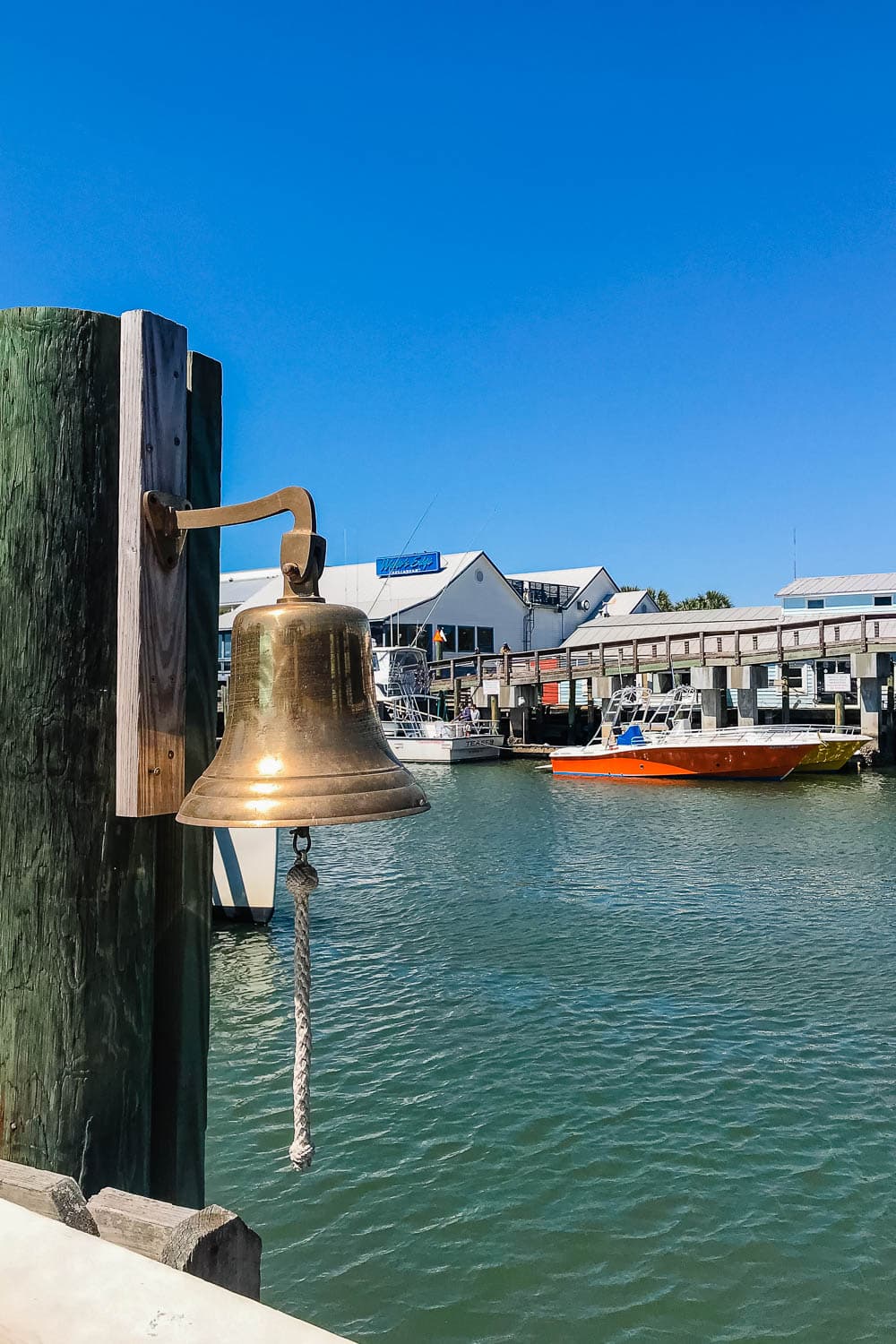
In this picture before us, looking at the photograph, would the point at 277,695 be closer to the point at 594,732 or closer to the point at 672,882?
the point at 672,882

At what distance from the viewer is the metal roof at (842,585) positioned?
5238 centimetres

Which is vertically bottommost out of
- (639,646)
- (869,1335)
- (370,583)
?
(869,1335)

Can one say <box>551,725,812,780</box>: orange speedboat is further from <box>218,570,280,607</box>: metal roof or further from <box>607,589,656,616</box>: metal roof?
<box>218,570,280,607</box>: metal roof

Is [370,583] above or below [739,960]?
above

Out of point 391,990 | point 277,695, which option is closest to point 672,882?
point 391,990

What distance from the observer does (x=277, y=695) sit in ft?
7.94

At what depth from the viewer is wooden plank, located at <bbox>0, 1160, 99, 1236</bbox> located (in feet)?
5.81

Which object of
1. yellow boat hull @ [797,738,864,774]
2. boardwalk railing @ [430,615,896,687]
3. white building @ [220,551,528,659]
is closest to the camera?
yellow boat hull @ [797,738,864,774]

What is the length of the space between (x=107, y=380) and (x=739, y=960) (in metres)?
10.5

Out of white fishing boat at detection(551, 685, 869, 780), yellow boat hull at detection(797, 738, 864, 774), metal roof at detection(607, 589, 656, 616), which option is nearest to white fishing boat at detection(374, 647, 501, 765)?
white fishing boat at detection(551, 685, 869, 780)

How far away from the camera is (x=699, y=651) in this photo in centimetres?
3588

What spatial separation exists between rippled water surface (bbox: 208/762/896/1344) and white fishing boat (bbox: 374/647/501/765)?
22.1 metres

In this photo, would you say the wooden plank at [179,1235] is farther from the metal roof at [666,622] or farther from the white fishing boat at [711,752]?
the metal roof at [666,622]

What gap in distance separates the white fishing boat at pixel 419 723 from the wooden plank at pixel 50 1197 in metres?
32.8
